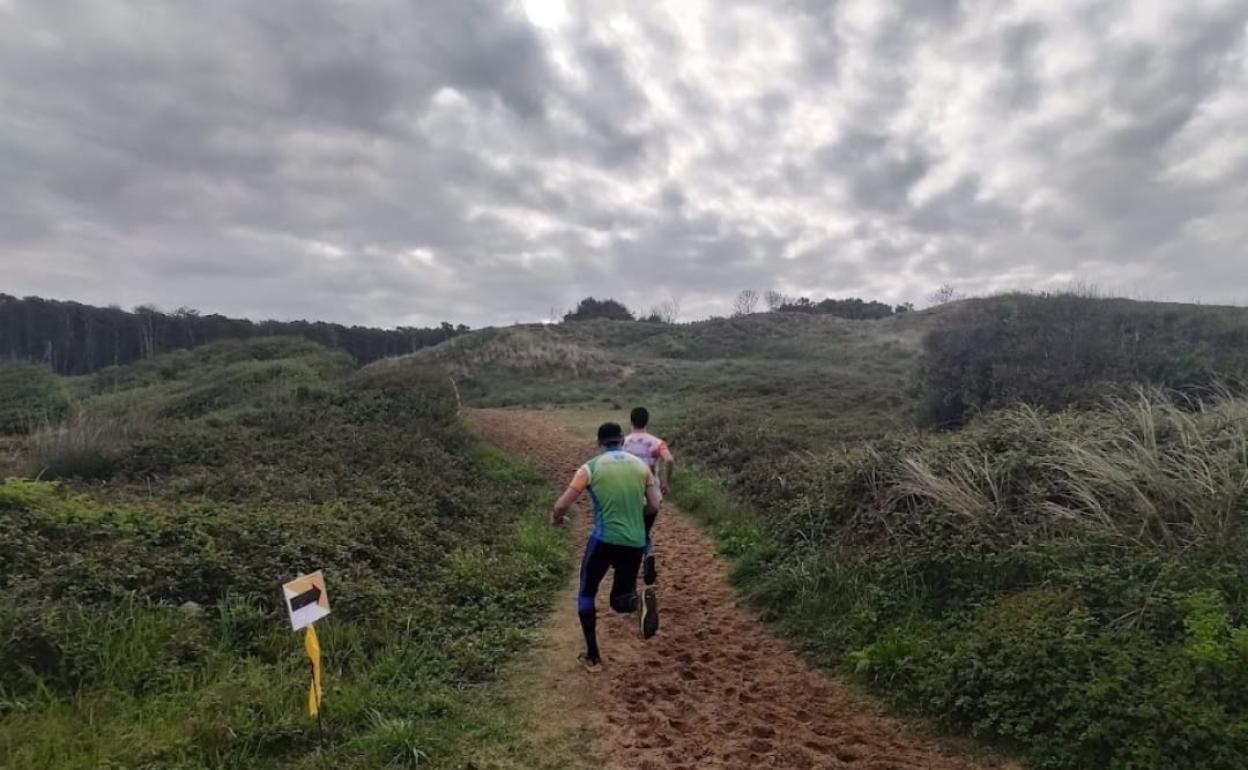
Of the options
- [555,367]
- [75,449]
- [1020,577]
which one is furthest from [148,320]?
[1020,577]

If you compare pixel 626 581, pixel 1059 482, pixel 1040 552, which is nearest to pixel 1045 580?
pixel 1040 552

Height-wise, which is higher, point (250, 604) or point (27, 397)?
point (27, 397)

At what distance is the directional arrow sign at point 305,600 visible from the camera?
4066 millimetres

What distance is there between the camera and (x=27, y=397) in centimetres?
1973

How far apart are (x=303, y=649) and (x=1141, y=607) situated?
594 centimetres

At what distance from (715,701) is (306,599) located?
287cm

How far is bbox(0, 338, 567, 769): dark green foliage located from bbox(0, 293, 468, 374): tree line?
37838 millimetres

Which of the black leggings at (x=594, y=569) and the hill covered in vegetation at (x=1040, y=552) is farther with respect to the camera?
the black leggings at (x=594, y=569)

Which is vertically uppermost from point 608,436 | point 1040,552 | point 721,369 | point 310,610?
point 721,369

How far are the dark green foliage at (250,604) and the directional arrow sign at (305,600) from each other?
0.82 metres

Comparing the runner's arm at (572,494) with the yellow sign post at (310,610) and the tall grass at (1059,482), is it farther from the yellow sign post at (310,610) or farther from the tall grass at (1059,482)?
the tall grass at (1059,482)

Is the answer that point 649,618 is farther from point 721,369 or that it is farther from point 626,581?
point 721,369

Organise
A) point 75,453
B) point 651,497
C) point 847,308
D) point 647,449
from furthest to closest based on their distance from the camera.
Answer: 1. point 847,308
2. point 75,453
3. point 647,449
4. point 651,497

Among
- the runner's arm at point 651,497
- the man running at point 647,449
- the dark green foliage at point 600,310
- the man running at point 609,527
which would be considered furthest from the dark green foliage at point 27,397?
the dark green foliage at point 600,310
